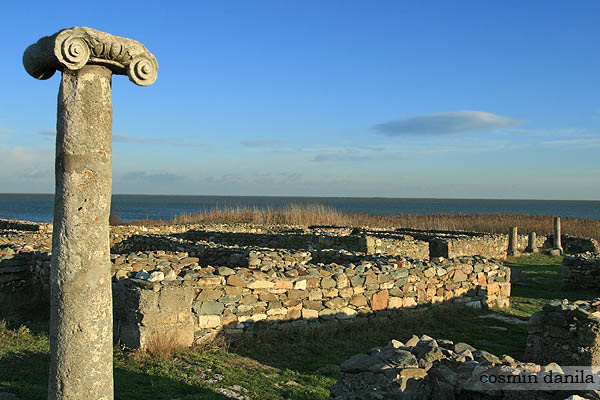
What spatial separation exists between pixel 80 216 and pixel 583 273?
1374 centimetres

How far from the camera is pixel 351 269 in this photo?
27.7 ft

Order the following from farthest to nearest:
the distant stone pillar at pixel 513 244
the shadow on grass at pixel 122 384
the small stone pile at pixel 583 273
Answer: the distant stone pillar at pixel 513 244 → the small stone pile at pixel 583 273 → the shadow on grass at pixel 122 384

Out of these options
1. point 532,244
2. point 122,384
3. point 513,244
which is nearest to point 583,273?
point 513,244

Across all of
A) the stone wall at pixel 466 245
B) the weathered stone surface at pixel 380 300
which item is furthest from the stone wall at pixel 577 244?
the weathered stone surface at pixel 380 300

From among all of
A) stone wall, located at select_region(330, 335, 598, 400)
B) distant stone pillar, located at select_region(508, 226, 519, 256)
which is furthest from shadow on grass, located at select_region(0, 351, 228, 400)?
distant stone pillar, located at select_region(508, 226, 519, 256)

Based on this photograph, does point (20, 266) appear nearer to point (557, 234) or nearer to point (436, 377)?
point (436, 377)

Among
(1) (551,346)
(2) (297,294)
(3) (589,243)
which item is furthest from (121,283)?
(3) (589,243)

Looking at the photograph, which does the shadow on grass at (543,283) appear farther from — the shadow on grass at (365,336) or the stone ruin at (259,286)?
the shadow on grass at (365,336)

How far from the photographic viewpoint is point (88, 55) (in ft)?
11.3

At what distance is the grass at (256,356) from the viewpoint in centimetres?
520

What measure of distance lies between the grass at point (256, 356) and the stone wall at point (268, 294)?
249mm

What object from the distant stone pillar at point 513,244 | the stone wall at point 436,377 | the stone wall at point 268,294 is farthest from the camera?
the distant stone pillar at point 513,244

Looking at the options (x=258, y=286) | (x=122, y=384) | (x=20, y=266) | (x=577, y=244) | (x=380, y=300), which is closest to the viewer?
(x=122, y=384)

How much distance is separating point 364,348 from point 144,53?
17.1 ft
